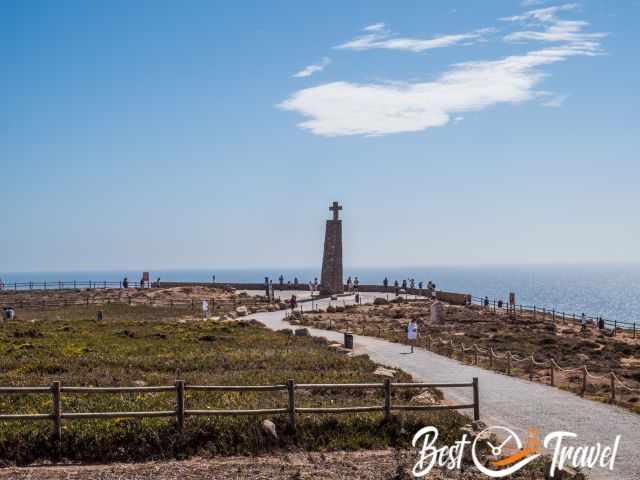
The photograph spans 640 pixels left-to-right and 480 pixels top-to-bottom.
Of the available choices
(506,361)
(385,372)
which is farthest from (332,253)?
(385,372)

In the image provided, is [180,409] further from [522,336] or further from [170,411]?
[522,336]

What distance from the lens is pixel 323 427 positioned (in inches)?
574

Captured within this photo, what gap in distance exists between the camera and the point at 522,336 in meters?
41.2

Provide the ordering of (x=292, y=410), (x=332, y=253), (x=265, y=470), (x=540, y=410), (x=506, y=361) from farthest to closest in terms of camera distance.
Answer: (x=332, y=253), (x=506, y=361), (x=540, y=410), (x=292, y=410), (x=265, y=470)

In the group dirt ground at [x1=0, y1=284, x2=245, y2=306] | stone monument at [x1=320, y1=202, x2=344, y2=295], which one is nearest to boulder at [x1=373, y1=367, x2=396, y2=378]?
dirt ground at [x1=0, y1=284, x2=245, y2=306]

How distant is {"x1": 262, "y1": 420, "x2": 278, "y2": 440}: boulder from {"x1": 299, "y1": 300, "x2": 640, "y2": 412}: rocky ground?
10.2 meters

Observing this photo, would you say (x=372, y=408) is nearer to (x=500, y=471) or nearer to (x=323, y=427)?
(x=323, y=427)

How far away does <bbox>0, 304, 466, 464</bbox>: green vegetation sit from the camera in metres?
13.7

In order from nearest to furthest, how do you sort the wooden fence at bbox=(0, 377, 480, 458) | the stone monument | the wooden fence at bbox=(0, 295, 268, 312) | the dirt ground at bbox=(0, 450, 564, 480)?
the dirt ground at bbox=(0, 450, 564, 480) < the wooden fence at bbox=(0, 377, 480, 458) < the wooden fence at bbox=(0, 295, 268, 312) < the stone monument

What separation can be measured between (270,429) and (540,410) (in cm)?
767

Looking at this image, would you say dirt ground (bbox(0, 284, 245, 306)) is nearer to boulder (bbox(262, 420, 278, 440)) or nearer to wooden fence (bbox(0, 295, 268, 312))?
wooden fence (bbox(0, 295, 268, 312))

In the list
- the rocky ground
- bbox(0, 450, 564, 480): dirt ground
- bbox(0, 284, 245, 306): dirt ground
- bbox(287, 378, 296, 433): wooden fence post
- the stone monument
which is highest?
the stone monument

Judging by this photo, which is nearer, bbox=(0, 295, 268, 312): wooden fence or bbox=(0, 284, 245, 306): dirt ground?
bbox=(0, 295, 268, 312): wooden fence

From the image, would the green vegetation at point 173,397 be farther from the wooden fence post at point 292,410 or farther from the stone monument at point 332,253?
the stone monument at point 332,253
